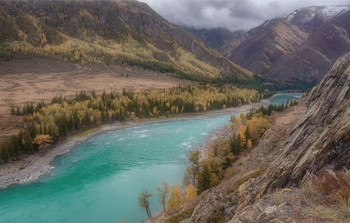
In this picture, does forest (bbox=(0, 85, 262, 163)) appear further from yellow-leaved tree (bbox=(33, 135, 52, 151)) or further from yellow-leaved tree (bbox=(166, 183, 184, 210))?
yellow-leaved tree (bbox=(166, 183, 184, 210))

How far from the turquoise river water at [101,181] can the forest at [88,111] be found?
11052 mm

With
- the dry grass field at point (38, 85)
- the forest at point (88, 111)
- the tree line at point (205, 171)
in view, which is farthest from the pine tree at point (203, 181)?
the dry grass field at point (38, 85)

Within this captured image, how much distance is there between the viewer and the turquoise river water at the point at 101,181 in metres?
Answer: 39.7

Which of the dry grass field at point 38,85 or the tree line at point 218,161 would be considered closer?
the tree line at point 218,161

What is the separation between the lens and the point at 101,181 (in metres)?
52.2

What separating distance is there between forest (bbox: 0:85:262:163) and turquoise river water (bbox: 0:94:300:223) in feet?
36.3

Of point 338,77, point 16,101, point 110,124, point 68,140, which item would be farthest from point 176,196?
point 16,101

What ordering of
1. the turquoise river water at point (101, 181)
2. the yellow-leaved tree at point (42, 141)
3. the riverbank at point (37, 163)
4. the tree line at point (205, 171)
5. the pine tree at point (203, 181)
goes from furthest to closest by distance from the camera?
the yellow-leaved tree at point (42, 141) → the riverbank at point (37, 163) → the pine tree at point (203, 181) → the turquoise river water at point (101, 181) → the tree line at point (205, 171)

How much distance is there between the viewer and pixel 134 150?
7331 centimetres

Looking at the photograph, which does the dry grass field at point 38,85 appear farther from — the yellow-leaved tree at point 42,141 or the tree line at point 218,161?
the tree line at point 218,161

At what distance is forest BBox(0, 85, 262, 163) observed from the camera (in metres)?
68.9

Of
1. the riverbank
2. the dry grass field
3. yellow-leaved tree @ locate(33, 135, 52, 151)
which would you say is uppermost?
the dry grass field

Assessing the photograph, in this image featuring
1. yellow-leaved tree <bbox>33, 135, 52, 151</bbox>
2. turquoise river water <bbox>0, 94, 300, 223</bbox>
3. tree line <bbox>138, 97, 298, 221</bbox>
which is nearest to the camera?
tree line <bbox>138, 97, 298, 221</bbox>

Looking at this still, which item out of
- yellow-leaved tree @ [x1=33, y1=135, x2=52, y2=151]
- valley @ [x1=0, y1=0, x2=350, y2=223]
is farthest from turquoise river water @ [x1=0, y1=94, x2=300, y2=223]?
yellow-leaved tree @ [x1=33, y1=135, x2=52, y2=151]
